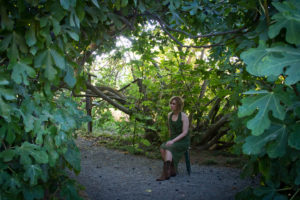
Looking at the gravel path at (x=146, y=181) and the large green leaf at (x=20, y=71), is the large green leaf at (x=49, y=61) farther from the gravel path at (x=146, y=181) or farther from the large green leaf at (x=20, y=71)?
the gravel path at (x=146, y=181)

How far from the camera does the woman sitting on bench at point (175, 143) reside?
4.74 m

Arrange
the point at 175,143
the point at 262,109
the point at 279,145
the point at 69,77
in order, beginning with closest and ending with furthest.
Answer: the point at 262,109 → the point at 279,145 → the point at 69,77 → the point at 175,143

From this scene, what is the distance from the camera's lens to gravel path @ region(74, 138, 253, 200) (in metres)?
3.95

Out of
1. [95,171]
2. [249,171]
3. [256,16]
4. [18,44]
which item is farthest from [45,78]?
[95,171]

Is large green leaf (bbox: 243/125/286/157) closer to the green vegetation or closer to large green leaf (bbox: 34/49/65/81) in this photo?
the green vegetation

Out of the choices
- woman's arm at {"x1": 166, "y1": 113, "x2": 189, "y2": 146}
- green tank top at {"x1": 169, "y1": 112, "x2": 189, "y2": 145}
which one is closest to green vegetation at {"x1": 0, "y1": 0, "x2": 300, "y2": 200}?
woman's arm at {"x1": 166, "y1": 113, "x2": 189, "y2": 146}

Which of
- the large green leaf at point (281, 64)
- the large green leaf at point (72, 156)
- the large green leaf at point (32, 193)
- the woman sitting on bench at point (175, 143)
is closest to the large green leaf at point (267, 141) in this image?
the large green leaf at point (281, 64)

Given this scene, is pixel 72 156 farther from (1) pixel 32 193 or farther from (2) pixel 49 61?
(2) pixel 49 61

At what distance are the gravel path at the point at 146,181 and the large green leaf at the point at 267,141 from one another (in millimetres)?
2487

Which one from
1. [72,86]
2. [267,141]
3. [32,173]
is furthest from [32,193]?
[267,141]

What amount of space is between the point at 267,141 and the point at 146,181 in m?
3.33

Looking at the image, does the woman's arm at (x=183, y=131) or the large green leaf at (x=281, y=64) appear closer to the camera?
the large green leaf at (x=281, y=64)

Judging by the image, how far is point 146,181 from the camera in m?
4.62

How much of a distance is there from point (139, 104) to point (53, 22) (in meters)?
5.47
